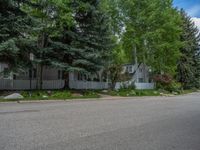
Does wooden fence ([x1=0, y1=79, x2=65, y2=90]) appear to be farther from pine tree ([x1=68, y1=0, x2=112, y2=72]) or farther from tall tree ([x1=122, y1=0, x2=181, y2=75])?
tall tree ([x1=122, y1=0, x2=181, y2=75])

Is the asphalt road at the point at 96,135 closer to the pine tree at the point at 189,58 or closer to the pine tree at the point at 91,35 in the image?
the pine tree at the point at 91,35

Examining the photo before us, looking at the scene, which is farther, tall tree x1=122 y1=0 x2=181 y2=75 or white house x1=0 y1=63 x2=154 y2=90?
→ tall tree x1=122 y1=0 x2=181 y2=75

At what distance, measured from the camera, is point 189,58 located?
5625 centimetres

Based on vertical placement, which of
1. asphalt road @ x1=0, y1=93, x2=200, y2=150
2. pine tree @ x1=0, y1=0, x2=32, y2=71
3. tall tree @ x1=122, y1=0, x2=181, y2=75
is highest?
tall tree @ x1=122, y1=0, x2=181, y2=75

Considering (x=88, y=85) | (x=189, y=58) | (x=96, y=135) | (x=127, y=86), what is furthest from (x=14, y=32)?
(x=189, y=58)

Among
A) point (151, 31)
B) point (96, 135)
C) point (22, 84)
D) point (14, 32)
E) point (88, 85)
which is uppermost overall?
point (151, 31)

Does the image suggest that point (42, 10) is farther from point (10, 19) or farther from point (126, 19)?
point (126, 19)

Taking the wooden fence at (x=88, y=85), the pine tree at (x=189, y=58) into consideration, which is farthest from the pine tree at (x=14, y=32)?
the pine tree at (x=189, y=58)

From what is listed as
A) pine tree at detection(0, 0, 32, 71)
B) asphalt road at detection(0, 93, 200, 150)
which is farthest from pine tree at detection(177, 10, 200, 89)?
asphalt road at detection(0, 93, 200, 150)

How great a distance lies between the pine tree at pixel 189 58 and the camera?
5516 cm

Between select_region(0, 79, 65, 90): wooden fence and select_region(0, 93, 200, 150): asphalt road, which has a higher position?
select_region(0, 79, 65, 90): wooden fence

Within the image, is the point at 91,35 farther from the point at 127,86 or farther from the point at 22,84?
the point at 127,86

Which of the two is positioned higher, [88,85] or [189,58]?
[189,58]

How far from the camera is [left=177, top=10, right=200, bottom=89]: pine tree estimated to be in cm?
5516
